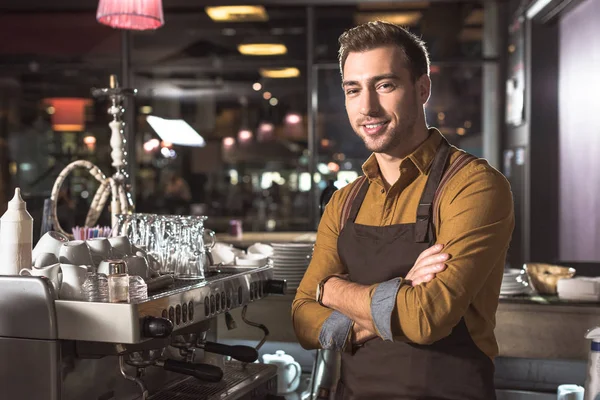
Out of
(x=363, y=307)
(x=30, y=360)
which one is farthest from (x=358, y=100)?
(x=30, y=360)

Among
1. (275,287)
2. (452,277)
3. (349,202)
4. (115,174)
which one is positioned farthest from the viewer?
(115,174)

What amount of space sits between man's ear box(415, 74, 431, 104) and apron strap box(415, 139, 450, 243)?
0.48 ft

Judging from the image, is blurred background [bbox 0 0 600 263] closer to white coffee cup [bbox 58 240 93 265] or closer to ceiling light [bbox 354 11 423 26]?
ceiling light [bbox 354 11 423 26]

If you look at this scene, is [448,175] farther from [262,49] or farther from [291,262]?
[262,49]

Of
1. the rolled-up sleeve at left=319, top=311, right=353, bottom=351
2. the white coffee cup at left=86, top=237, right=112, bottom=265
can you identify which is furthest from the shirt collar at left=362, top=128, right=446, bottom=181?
the white coffee cup at left=86, top=237, right=112, bottom=265

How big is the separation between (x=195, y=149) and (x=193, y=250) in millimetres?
6731

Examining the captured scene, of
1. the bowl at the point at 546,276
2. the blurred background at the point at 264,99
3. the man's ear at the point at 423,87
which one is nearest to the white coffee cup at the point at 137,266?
the man's ear at the point at 423,87

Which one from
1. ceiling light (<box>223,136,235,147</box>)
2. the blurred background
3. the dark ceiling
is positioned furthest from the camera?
ceiling light (<box>223,136,235,147</box>)

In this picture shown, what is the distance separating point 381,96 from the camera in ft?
5.54

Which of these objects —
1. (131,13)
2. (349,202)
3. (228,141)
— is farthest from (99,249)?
(228,141)

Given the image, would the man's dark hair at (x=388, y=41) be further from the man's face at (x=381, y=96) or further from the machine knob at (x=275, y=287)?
the machine knob at (x=275, y=287)

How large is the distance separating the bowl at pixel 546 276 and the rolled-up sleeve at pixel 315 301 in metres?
0.97

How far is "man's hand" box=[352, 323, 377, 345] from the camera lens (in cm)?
166

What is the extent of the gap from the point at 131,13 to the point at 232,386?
1870 mm
